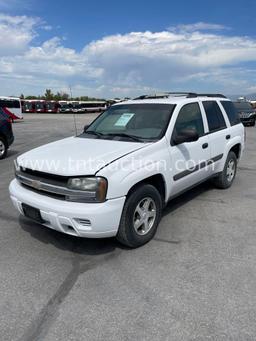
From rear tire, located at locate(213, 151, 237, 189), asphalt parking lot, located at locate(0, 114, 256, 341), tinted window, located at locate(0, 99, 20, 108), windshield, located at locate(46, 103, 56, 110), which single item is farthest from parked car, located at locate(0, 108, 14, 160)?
windshield, located at locate(46, 103, 56, 110)

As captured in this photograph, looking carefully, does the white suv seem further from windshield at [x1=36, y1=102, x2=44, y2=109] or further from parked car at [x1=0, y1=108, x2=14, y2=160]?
windshield at [x1=36, y1=102, x2=44, y2=109]

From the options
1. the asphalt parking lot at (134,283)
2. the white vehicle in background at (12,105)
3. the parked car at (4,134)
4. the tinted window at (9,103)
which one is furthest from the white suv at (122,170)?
the tinted window at (9,103)

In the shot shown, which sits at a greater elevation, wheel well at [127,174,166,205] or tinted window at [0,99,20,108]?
tinted window at [0,99,20,108]

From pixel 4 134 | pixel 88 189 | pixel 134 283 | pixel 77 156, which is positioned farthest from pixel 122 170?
pixel 4 134

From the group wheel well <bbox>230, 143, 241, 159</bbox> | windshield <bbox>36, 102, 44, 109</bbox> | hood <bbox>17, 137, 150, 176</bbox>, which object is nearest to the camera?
hood <bbox>17, 137, 150, 176</bbox>

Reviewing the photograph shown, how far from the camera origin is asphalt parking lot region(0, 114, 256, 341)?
2363 mm

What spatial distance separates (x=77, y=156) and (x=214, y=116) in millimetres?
2858

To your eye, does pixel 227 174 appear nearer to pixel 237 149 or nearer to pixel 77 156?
pixel 237 149

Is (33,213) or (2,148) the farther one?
(2,148)

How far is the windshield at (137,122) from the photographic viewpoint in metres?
4.02

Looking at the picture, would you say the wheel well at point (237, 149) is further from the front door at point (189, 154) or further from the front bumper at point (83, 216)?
the front bumper at point (83, 216)

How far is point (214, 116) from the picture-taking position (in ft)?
17.2

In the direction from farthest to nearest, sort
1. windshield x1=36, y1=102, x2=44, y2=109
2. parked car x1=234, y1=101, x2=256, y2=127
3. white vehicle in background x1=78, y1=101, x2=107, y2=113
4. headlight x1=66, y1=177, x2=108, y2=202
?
white vehicle in background x1=78, y1=101, x2=107, y2=113 → windshield x1=36, y1=102, x2=44, y2=109 → parked car x1=234, y1=101, x2=256, y2=127 → headlight x1=66, y1=177, x2=108, y2=202

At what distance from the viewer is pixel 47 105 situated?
4844 centimetres
